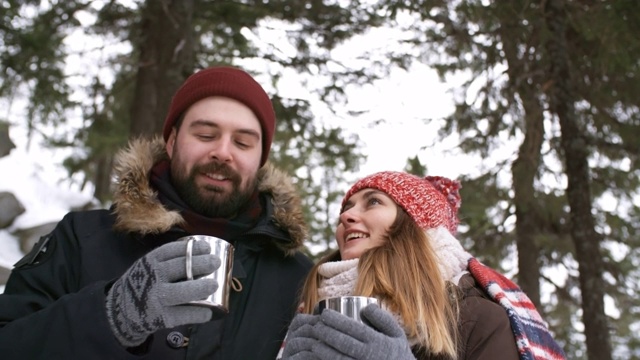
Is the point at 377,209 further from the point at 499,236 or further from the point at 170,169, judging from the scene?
the point at 499,236

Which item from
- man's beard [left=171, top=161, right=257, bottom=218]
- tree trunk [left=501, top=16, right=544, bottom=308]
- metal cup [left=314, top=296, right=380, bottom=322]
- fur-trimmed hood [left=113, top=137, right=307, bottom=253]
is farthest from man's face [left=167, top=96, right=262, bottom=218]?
tree trunk [left=501, top=16, right=544, bottom=308]

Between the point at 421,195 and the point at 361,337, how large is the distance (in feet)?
3.72

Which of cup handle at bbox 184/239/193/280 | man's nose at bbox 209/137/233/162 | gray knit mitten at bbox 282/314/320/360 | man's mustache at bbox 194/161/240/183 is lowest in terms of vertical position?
gray knit mitten at bbox 282/314/320/360

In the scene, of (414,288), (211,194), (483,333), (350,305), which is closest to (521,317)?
(483,333)

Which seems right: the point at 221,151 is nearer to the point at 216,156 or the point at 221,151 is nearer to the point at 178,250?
the point at 216,156

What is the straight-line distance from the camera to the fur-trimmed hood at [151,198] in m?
2.86

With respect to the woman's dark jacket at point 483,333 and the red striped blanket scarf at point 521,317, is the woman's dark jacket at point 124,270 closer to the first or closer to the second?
the woman's dark jacket at point 483,333

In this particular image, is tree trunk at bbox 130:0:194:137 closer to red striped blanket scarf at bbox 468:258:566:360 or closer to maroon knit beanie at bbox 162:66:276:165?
maroon knit beanie at bbox 162:66:276:165

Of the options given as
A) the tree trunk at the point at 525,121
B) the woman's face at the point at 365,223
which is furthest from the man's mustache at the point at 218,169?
the tree trunk at the point at 525,121

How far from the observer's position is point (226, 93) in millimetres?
3232

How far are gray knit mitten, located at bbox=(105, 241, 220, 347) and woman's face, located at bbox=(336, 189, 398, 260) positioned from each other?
939mm

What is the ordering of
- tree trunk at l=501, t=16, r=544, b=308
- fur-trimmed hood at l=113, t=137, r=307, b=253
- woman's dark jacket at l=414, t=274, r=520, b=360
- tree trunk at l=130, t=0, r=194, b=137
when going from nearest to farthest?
woman's dark jacket at l=414, t=274, r=520, b=360 < fur-trimmed hood at l=113, t=137, r=307, b=253 < tree trunk at l=501, t=16, r=544, b=308 < tree trunk at l=130, t=0, r=194, b=137

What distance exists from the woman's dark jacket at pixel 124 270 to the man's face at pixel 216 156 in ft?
0.54

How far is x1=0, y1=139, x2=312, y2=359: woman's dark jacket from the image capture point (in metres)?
2.34
